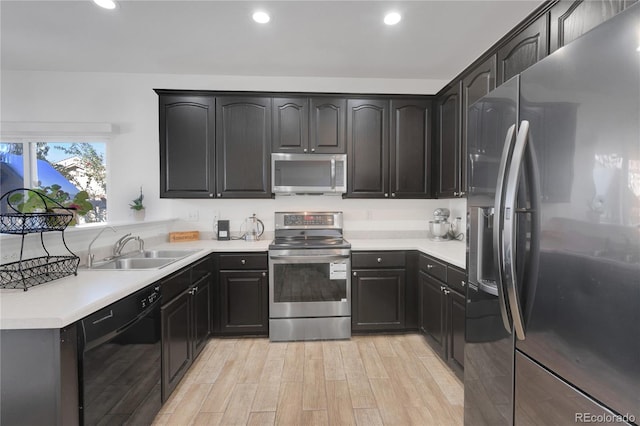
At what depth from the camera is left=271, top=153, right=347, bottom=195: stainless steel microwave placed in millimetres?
2963

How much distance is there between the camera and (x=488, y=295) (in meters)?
1.28

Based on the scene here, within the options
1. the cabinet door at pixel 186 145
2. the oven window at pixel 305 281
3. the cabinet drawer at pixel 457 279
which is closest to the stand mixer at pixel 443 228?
the cabinet drawer at pixel 457 279

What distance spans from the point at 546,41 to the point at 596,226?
1179mm

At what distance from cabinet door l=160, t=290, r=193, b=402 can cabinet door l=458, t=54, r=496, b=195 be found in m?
2.49

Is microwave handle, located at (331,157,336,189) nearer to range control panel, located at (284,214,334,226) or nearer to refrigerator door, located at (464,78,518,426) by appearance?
range control panel, located at (284,214,334,226)

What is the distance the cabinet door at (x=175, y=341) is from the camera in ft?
5.91

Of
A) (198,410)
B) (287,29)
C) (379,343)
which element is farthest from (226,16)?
(379,343)

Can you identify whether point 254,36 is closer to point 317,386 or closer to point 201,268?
point 201,268

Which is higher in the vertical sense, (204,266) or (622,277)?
(622,277)

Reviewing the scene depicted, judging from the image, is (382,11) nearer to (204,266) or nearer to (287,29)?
(287,29)

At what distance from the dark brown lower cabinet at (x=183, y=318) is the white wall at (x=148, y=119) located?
3.21ft

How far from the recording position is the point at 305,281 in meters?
2.73

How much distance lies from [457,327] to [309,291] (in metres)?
1.30

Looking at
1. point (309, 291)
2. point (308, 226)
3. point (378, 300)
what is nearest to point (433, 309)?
point (378, 300)
